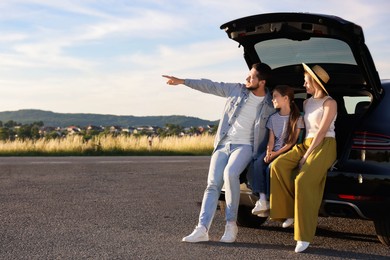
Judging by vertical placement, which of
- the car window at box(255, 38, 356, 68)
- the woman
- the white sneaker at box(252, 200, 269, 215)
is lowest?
the white sneaker at box(252, 200, 269, 215)

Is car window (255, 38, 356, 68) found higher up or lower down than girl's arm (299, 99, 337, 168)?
higher up

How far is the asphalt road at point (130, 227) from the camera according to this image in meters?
5.93

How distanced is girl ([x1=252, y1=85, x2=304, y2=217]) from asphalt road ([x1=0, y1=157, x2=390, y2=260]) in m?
0.49

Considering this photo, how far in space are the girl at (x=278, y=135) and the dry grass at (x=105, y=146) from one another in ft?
55.5

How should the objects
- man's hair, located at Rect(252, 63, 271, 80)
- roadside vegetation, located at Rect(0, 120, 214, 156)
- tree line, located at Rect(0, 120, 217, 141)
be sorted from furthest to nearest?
1. tree line, located at Rect(0, 120, 217, 141)
2. roadside vegetation, located at Rect(0, 120, 214, 156)
3. man's hair, located at Rect(252, 63, 271, 80)

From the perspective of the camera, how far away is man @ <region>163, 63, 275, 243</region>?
21.0 ft

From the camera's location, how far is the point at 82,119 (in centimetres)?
11981

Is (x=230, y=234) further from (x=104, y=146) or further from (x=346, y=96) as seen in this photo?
(x=104, y=146)

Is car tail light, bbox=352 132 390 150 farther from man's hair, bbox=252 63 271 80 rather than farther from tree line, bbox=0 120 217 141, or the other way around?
tree line, bbox=0 120 217 141

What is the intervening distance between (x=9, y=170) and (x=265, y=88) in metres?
9.34

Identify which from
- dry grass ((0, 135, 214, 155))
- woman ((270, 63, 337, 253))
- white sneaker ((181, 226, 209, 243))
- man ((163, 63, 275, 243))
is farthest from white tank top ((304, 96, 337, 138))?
dry grass ((0, 135, 214, 155))

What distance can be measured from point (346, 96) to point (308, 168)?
1.30 meters

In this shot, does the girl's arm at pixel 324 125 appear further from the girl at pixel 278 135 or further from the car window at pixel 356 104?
the car window at pixel 356 104

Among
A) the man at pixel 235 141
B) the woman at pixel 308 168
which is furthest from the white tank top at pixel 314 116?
the man at pixel 235 141
